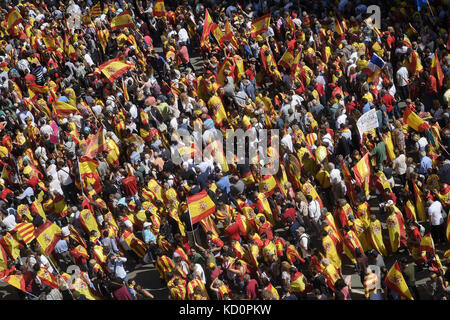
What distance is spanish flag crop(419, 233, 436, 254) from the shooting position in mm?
13930

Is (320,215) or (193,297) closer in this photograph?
(193,297)

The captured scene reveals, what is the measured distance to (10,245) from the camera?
17.0 meters

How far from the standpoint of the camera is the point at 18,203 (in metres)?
18.9

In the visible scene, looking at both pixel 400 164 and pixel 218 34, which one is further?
pixel 218 34

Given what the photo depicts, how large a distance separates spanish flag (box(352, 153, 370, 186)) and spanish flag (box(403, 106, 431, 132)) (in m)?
1.72

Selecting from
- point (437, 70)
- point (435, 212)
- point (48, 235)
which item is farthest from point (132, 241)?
point (437, 70)

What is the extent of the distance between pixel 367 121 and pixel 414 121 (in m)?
1.22

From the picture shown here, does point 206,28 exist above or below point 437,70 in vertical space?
below

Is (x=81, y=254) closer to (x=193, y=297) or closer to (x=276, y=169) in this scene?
(x=193, y=297)

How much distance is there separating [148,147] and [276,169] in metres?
3.75

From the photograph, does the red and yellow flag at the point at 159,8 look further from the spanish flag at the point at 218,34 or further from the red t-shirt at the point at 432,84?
the red t-shirt at the point at 432,84

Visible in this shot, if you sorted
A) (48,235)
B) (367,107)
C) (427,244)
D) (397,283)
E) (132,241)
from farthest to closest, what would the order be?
(367,107), (48,235), (132,241), (427,244), (397,283)

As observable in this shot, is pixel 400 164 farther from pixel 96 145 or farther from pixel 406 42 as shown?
pixel 96 145

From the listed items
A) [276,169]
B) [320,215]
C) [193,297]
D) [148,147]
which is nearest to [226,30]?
[148,147]
